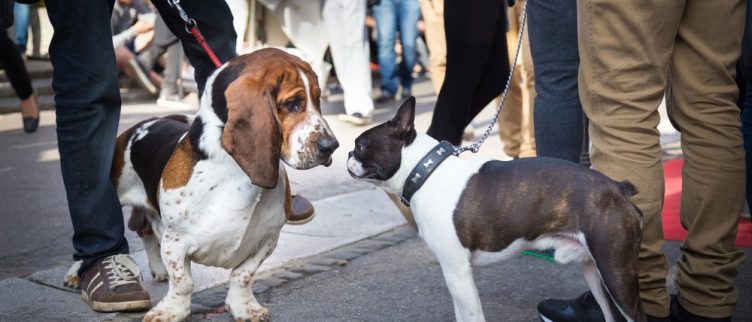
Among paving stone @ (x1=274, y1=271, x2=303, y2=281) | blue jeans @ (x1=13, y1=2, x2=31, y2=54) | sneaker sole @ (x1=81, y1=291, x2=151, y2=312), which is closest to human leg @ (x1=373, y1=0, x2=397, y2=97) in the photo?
blue jeans @ (x1=13, y1=2, x2=31, y2=54)

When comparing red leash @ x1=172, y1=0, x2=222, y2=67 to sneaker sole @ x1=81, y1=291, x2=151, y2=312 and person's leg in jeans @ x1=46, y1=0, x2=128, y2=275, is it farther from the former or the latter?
sneaker sole @ x1=81, y1=291, x2=151, y2=312

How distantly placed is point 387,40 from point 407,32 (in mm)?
391

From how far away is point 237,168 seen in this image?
3354 mm

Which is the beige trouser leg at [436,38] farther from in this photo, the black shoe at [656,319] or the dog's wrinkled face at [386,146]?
the black shoe at [656,319]

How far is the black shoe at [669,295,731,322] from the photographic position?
10.7 ft

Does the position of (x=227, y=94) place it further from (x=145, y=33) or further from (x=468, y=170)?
(x=145, y=33)

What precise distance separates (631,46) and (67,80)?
2.14 metres

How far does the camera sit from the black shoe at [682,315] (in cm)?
327

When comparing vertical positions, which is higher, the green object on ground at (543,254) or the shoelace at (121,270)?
the shoelace at (121,270)

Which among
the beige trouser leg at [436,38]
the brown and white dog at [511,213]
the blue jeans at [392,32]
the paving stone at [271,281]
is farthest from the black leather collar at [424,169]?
the blue jeans at [392,32]

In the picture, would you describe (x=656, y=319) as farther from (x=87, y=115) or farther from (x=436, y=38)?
(x=436, y=38)

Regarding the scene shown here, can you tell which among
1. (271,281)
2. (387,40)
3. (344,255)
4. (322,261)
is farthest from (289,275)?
(387,40)

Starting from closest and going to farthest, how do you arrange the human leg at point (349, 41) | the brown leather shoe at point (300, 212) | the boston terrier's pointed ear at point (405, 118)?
the boston terrier's pointed ear at point (405, 118) → the brown leather shoe at point (300, 212) → the human leg at point (349, 41)

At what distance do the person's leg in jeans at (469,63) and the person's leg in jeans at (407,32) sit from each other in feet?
22.8
